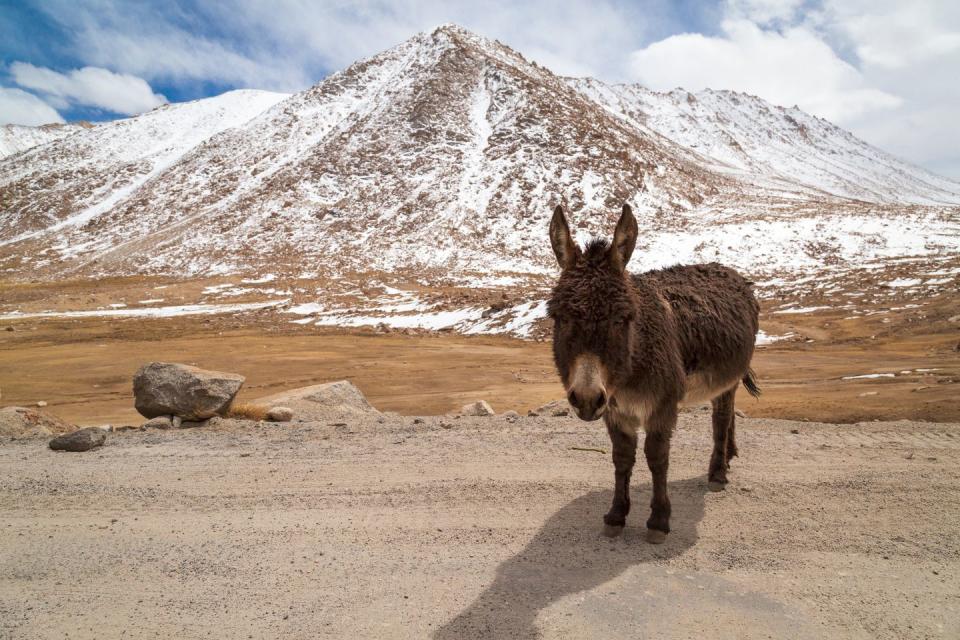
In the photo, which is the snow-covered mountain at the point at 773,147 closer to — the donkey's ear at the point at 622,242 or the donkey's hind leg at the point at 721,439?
the donkey's hind leg at the point at 721,439

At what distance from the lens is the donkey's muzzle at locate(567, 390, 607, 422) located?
3352 mm

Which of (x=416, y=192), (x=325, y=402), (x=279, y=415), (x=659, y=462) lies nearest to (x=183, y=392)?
(x=279, y=415)

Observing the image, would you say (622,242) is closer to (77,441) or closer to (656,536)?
(656,536)

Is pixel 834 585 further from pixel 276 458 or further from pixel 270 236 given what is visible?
pixel 270 236

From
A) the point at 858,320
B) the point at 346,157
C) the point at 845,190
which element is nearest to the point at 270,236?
the point at 346,157

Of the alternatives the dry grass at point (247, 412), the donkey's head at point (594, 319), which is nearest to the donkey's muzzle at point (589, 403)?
the donkey's head at point (594, 319)

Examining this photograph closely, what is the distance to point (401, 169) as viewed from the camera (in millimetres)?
88375

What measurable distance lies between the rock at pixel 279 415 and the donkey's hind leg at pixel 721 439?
294 inches

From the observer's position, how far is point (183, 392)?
9797 mm

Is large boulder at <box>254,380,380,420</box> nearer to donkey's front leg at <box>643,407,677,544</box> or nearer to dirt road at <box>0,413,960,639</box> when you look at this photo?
dirt road at <box>0,413,960,639</box>

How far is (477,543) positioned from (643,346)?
2306 mm

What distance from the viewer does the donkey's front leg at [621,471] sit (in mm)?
4680

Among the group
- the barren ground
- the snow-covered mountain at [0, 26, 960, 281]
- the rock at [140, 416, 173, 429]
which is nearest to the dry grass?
the rock at [140, 416, 173, 429]

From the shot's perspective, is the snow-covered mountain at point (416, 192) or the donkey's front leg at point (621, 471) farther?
the snow-covered mountain at point (416, 192)
